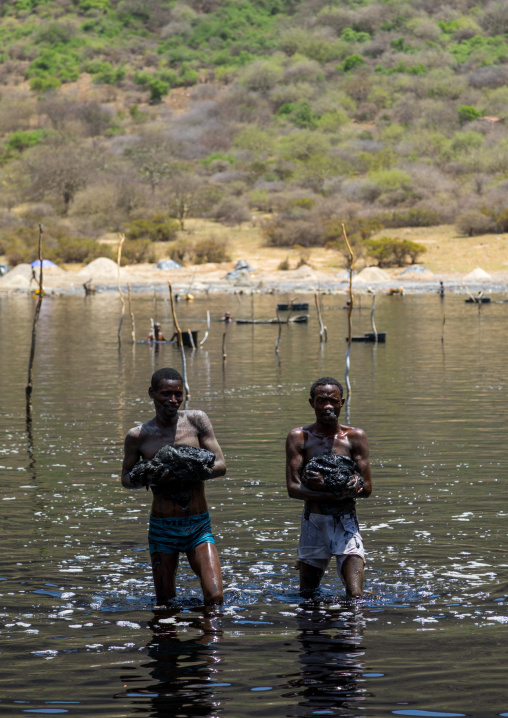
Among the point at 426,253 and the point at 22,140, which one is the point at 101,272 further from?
the point at 22,140

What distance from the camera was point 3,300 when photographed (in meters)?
51.9

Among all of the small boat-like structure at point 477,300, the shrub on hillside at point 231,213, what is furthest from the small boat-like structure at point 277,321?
the shrub on hillside at point 231,213

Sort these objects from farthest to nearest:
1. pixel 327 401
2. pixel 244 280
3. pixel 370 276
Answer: pixel 244 280 → pixel 370 276 → pixel 327 401

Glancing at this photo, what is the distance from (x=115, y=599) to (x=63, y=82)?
108881 millimetres

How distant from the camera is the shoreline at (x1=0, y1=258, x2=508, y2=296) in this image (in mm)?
52375

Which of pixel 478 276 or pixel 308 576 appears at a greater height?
pixel 478 276

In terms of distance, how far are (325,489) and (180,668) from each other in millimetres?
1381

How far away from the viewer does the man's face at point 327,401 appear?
680 cm

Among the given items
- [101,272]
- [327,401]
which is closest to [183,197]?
[101,272]

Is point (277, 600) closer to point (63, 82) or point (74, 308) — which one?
point (74, 308)

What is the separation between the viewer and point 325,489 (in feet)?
22.2

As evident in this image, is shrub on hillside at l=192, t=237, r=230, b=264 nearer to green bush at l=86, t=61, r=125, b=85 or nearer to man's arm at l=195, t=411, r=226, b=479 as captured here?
man's arm at l=195, t=411, r=226, b=479

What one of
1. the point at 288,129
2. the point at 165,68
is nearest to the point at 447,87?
the point at 288,129

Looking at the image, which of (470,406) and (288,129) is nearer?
(470,406)
